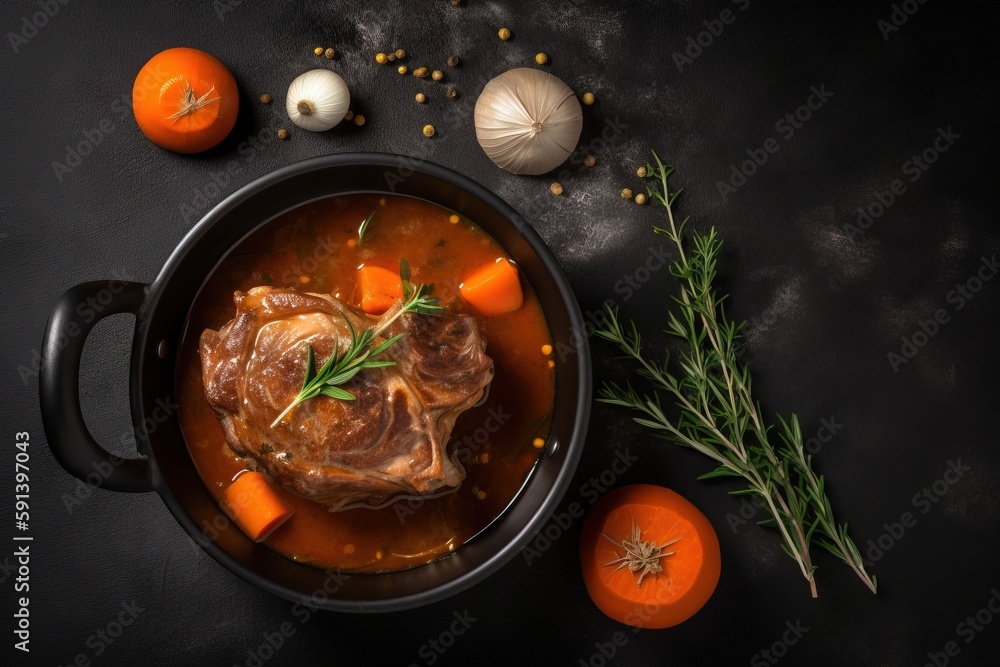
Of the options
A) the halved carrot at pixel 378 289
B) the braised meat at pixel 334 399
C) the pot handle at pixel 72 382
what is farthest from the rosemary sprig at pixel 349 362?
the pot handle at pixel 72 382

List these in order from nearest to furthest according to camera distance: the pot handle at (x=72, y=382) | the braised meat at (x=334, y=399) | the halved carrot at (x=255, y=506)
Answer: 1. the pot handle at (x=72, y=382)
2. the braised meat at (x=334, y=399)
3. the halved carrot at (x=255, y=506)

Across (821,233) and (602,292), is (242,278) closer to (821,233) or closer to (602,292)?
(602,292)

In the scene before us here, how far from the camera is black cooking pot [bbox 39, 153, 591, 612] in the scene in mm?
2113

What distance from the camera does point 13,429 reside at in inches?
113

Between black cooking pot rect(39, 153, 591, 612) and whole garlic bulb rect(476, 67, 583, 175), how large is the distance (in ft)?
1.18

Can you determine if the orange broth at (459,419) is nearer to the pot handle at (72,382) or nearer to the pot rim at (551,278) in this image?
the pot rim at (551,278)

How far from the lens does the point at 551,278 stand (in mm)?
2320

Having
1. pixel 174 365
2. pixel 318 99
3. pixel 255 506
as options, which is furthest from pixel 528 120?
pixel 255 506

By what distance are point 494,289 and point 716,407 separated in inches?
38.9

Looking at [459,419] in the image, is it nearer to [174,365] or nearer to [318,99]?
[174,365]

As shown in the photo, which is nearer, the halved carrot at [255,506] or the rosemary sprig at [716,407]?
the halved carrot at [255,506]

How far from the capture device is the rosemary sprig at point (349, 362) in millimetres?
2148

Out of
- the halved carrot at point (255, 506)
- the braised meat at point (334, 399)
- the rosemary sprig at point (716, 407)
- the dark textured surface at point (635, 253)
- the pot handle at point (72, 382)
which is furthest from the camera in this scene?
the dark textured surface at point (635, 253)

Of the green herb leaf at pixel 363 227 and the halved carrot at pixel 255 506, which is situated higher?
the green herb leaf at pixel 363 227
